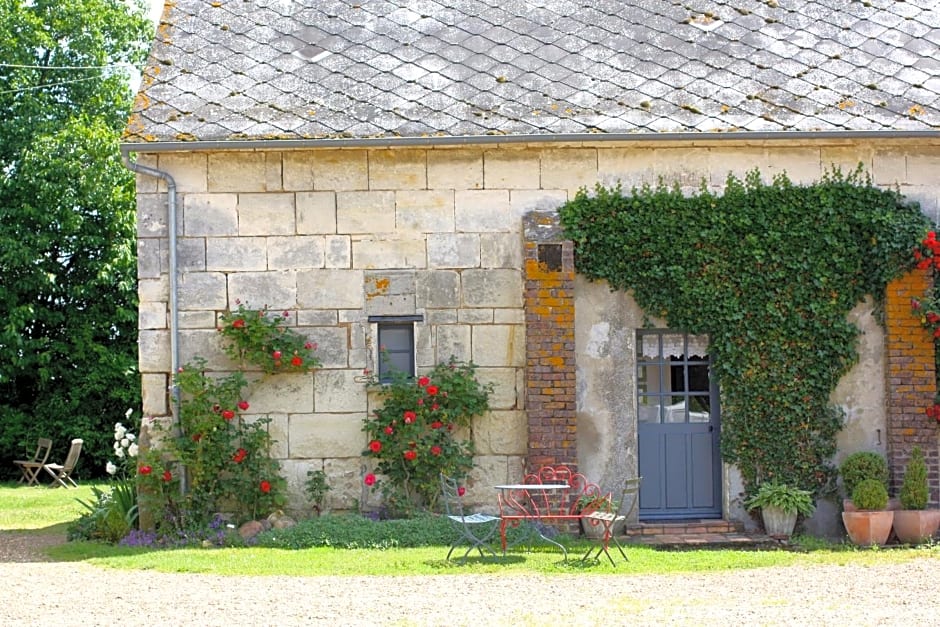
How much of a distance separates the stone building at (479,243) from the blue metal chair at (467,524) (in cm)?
26

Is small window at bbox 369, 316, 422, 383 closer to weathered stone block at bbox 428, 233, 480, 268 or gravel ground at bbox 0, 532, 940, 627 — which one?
weathered stone block at bbox 428, 233, 480, 268

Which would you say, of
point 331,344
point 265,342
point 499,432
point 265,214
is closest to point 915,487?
point 499,432

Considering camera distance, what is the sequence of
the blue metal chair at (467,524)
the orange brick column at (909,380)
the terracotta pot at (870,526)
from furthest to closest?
the orange brick column at (909,380)
the terracotta pot at (870,526)
the blue metal chair at (467,524)

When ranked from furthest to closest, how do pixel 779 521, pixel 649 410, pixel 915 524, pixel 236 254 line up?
pixel 649 410, pixel 236 254, pixel 779 521, pixel 915 524

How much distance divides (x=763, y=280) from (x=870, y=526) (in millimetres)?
2435

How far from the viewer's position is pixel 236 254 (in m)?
11.4

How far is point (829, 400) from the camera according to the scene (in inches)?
453

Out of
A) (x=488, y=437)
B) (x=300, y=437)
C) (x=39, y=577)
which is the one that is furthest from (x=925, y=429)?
(x=39, y=577)

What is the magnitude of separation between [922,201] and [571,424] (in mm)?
4036

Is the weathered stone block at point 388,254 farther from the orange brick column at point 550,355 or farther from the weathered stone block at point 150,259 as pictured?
the weathered stone block at point 150,259

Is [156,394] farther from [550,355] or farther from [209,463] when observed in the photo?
[550,355]

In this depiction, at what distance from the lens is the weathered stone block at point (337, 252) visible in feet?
37.3

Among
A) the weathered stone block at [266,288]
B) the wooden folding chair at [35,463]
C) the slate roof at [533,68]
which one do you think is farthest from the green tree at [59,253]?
the weathered stone block at [266,288]

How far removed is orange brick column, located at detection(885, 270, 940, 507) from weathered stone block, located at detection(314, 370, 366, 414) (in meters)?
4.98
